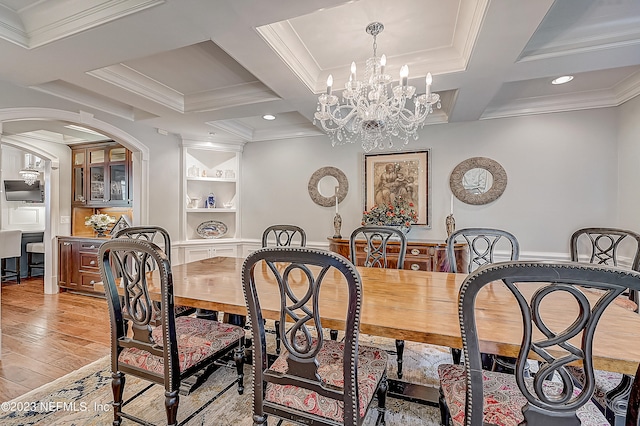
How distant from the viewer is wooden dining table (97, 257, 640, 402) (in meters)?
1.11

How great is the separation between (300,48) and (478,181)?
2623 mm

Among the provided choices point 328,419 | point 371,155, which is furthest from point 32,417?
point 371,155

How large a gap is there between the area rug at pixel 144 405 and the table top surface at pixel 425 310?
727 mm

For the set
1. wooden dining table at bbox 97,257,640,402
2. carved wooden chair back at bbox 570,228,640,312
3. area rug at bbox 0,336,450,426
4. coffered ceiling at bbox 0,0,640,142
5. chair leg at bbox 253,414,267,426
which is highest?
coffered ceiling at bbox 0,0,640,142

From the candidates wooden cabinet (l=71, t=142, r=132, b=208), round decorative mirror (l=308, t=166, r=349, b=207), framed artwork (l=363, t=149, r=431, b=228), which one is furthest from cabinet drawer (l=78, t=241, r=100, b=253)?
framed artwork (l=363, t=149, r=431, b=228)

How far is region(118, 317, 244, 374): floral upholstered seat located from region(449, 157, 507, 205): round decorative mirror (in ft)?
10.0

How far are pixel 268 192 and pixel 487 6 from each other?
3649mm

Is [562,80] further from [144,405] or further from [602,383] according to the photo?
[144,405]

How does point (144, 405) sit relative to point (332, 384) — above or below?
below

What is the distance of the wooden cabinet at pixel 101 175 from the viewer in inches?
182

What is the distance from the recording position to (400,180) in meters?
3.95

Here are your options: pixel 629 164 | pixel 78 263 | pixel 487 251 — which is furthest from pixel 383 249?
pixel 78 263

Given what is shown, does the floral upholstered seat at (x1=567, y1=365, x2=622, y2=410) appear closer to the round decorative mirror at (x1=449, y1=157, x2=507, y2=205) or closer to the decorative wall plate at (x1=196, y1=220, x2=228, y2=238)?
the round decorative mirror at (x1=449, y1=157, x2=507, y2=205)

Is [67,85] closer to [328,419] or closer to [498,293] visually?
[328,419]
